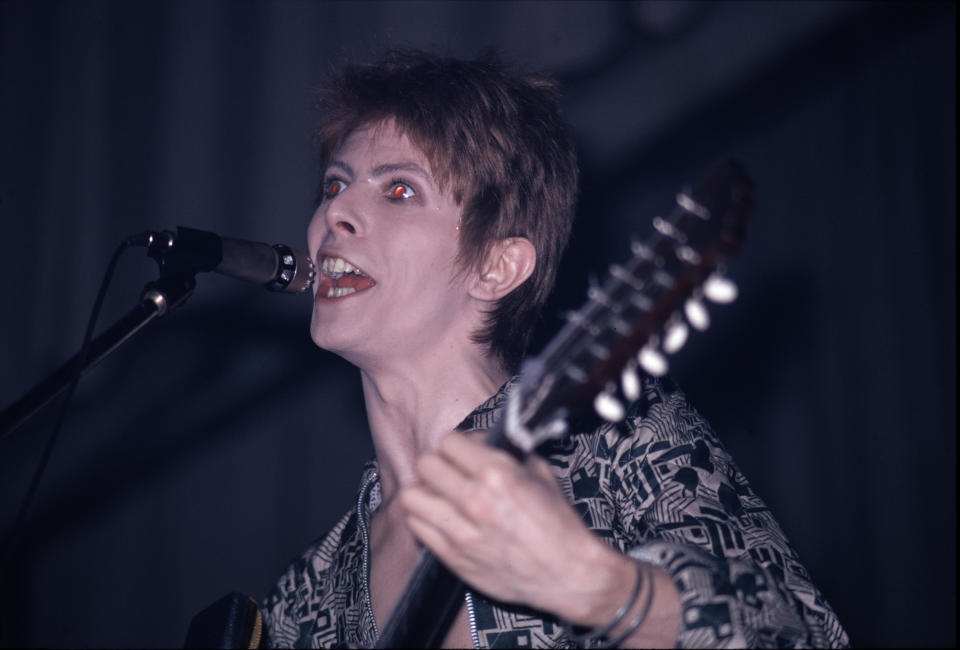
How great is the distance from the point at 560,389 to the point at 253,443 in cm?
200

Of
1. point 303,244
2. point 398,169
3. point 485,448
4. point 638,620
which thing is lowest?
point 638,620

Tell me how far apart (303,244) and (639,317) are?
6.40ft

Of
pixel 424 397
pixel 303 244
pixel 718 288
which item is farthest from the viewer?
pixel 303 244

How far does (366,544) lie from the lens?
160 centimetres

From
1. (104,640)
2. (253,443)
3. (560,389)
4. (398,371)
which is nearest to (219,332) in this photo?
(253,443)

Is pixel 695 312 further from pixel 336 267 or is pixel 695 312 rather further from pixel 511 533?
pixel 336 267

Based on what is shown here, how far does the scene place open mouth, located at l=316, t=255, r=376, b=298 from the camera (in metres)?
1.52

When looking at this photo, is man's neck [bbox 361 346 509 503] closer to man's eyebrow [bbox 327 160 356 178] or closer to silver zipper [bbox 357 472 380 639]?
silver zipper [bbox 357 472 380 639]

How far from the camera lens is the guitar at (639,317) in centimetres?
77

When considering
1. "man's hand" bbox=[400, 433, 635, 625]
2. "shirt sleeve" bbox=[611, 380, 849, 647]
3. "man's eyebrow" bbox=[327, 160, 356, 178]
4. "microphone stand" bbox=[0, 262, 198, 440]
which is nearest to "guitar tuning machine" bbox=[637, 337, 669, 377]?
"man's hand" bbox=[400, 433, 635, 625]

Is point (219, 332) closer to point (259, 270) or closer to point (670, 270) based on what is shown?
point (259, 270)

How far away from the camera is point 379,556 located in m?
1.63

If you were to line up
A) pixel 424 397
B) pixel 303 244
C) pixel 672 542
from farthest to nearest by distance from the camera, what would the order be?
pixel 303 244 → pixel 424 397 → pixel 672 542

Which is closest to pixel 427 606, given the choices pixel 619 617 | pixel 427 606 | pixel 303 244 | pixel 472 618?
pixel 427 606
